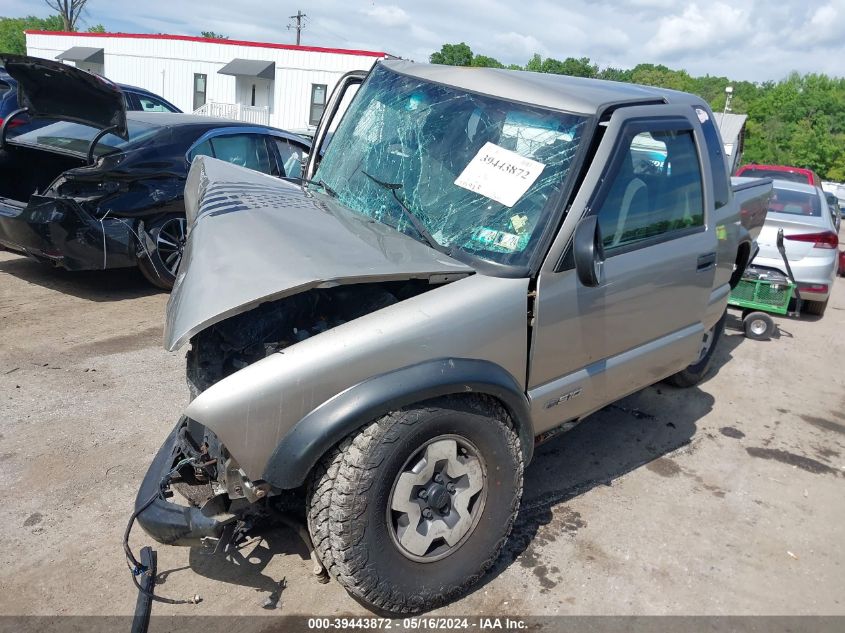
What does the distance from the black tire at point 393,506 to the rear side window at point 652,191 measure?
3.73ft

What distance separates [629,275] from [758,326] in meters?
4.55

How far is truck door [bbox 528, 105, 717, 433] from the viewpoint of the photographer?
3035 mm

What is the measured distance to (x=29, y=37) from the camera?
39.3 metres

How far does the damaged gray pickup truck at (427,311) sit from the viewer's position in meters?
2.43

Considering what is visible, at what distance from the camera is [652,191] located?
3572mm

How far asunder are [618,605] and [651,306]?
1.49 meters

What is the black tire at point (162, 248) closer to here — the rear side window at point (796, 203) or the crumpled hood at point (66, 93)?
the crumpled hood at point (66, 93)

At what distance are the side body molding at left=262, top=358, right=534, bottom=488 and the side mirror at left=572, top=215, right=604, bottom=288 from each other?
630 millimetres

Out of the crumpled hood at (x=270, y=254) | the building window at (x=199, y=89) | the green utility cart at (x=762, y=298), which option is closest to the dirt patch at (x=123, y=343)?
the crumpled hood at (x=270, y=254)

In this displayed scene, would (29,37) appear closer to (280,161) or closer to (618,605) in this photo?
(280,161)

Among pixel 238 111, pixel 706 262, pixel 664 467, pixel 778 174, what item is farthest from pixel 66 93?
pixel 238 111

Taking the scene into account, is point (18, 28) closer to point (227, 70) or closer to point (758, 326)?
point (227, 70)

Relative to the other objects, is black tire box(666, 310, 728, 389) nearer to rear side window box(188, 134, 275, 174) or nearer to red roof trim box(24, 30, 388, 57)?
rear side window box(188, 134, 275, 174)

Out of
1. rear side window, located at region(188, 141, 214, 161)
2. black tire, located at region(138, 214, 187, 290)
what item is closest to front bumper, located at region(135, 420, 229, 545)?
black tire, located at region(138, 214, 187, 290)
